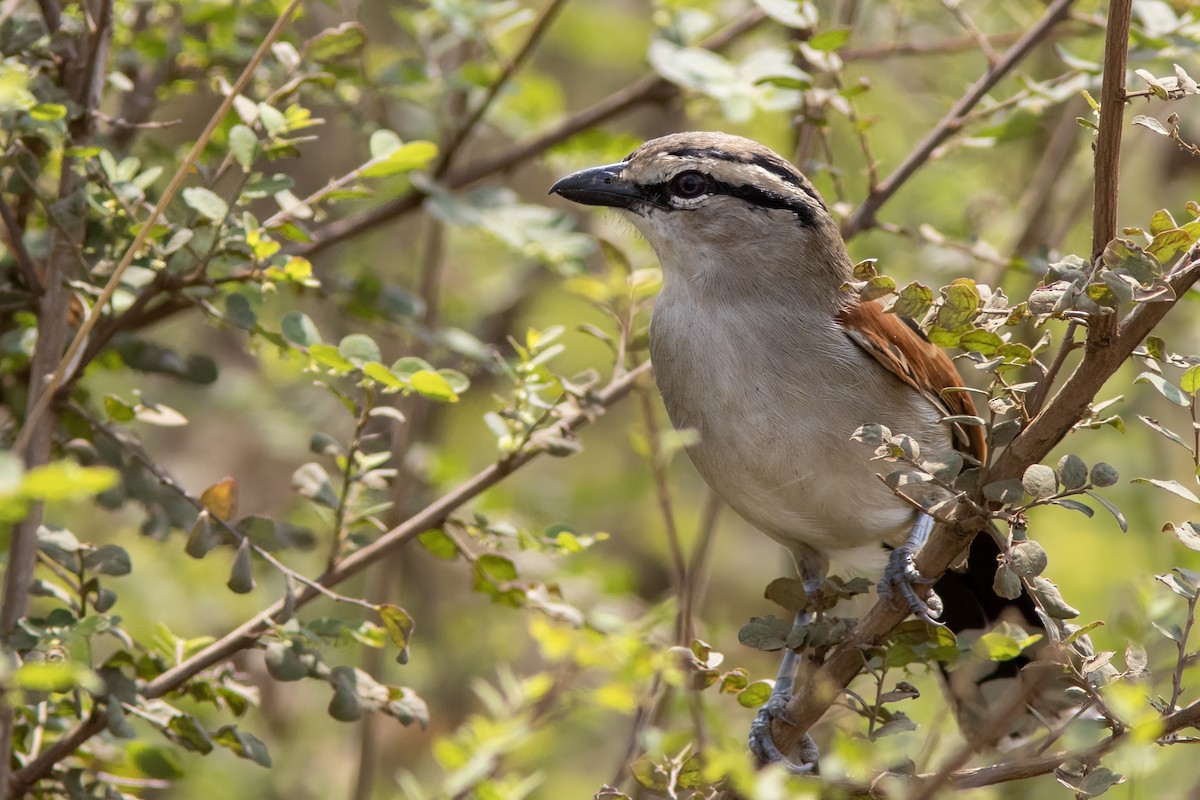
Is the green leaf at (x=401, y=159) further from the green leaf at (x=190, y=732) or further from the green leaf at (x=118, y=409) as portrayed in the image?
the green leaf at (x=190, y=732)

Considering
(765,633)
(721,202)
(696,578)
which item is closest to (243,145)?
(721,202)

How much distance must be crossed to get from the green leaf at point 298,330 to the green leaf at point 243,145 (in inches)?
13.7

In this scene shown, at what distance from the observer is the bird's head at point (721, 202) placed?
3621 millimetres

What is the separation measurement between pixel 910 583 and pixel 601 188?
1522 millimetres

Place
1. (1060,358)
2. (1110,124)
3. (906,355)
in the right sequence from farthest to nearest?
(906,355) < (1060,358) < (1110,124)

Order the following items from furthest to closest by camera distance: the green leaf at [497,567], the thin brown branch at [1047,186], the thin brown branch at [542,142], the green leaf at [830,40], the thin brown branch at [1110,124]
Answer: the thin brown branch at [1047,186]
the thin brown branch at [542,142]
the green leaf at [830,40]
the green leaf at [497,567]
the thin brown branch at [1110,124]

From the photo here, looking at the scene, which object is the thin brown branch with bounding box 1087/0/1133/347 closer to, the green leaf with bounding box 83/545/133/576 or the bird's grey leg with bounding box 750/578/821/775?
the bird's grey leg with bounding box 750/578/821/775

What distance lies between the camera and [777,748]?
288 centimetres

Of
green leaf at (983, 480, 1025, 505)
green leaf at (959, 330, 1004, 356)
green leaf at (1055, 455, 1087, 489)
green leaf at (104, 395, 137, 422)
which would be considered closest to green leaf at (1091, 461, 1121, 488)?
green leaf at (1055, 455, 1087, 489)

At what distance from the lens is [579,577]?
4312 mm

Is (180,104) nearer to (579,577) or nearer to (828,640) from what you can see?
(579,577)

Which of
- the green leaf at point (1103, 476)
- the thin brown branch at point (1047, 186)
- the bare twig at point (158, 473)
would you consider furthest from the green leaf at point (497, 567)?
the thin brown branch at point (1047, 186)

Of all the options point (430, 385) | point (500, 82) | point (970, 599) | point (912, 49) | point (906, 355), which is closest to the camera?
point (430, 385)

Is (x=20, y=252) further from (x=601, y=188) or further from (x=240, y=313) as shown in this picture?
(x=601, y=188)
